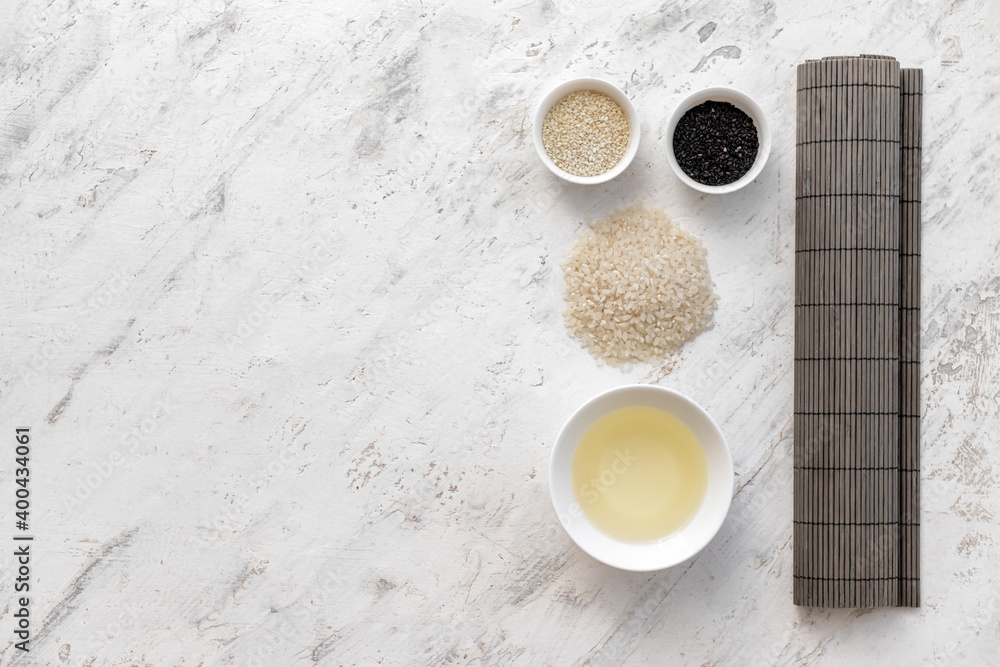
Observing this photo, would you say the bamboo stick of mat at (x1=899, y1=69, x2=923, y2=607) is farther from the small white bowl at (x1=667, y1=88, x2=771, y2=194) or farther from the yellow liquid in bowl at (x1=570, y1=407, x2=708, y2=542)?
the yellow liquid in bowl at (x1=570, y1=407, x2=708, y2=542)

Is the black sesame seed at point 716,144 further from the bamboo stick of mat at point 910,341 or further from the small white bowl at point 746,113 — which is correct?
the bamboo stick of mat at point 910,341

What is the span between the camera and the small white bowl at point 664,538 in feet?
4.36

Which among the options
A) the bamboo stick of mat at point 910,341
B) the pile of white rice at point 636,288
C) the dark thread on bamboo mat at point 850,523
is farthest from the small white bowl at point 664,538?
the bamboo stick of mat at point 910,341

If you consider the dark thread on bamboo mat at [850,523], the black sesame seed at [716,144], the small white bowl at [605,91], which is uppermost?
the small white bowl at [605,91]

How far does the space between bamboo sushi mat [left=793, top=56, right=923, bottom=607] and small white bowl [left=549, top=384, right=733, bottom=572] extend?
8.3 inches

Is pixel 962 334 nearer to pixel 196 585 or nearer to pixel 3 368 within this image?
pixel 196 585

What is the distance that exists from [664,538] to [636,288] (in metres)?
0.55

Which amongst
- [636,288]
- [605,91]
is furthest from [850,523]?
[605,91]

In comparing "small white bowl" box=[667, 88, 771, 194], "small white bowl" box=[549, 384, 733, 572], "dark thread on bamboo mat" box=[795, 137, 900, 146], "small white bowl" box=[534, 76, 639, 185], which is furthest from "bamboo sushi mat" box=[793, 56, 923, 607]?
"small white bowl" box=[534, 76, 639, 185]

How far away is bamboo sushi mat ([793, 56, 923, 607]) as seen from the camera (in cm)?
136

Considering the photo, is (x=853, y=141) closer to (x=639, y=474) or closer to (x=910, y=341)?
(x=910, y=341)

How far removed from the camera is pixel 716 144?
138 cm

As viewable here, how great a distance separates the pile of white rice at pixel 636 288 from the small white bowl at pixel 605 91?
0.10 metres

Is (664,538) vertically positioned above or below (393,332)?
below
